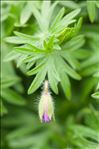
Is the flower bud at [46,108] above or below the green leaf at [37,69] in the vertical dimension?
below

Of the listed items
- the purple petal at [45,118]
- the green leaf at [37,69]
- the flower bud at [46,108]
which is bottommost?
the purple petal at [45,118]

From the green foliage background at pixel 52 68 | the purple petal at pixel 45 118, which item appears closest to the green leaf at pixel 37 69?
the green foliage background at pixel 52 68

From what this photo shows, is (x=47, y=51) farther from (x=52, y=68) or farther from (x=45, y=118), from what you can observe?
(x=45, y=118)

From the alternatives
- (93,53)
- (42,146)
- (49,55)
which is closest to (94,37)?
(93,53)

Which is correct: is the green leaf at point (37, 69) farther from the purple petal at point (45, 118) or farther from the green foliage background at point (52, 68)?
the purple petal at point (45, 118)

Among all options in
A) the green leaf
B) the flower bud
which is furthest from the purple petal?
the green leaf

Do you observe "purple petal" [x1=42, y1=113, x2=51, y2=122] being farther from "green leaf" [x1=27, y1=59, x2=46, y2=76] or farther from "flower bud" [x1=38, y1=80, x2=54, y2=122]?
"green leaf" [x1=27, y1=59, x2=46, y2=76]

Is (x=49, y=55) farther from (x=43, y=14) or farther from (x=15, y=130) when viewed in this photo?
(x=15, y=130)

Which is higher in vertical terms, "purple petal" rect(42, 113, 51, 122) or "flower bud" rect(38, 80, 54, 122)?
"flower bud" rect(38, 80, 54, 122)

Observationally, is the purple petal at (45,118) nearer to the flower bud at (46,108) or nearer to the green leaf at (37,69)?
the flower bud at (46,108)
